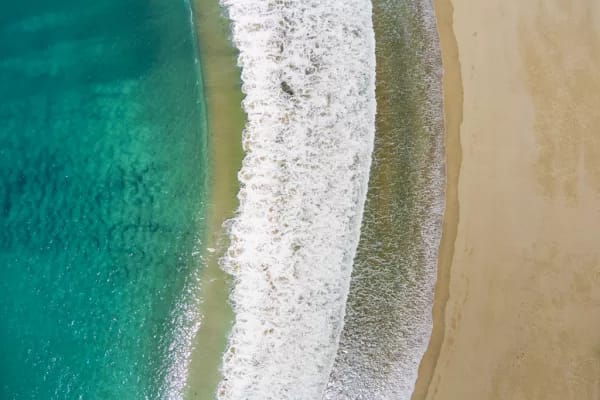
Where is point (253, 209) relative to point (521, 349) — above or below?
above

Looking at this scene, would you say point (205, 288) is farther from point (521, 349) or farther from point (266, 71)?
point (521, 349)

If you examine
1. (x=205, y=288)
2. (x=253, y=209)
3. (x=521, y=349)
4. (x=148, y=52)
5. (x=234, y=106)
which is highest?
(x=148, y=52)

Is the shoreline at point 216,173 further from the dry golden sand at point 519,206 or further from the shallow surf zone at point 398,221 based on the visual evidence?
the dry golden sand at point 519,206

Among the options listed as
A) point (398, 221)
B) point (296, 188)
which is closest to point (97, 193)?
point (296, 188)

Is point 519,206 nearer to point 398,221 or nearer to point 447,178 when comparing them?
point 447,178

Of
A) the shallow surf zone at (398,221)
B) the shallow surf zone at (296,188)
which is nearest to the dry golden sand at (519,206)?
the shallow surf zone at (398,221)

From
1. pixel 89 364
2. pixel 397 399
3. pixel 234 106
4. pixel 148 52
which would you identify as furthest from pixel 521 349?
pixel 148 52

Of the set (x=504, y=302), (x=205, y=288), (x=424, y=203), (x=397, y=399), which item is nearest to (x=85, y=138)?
(x=205, y=288)
